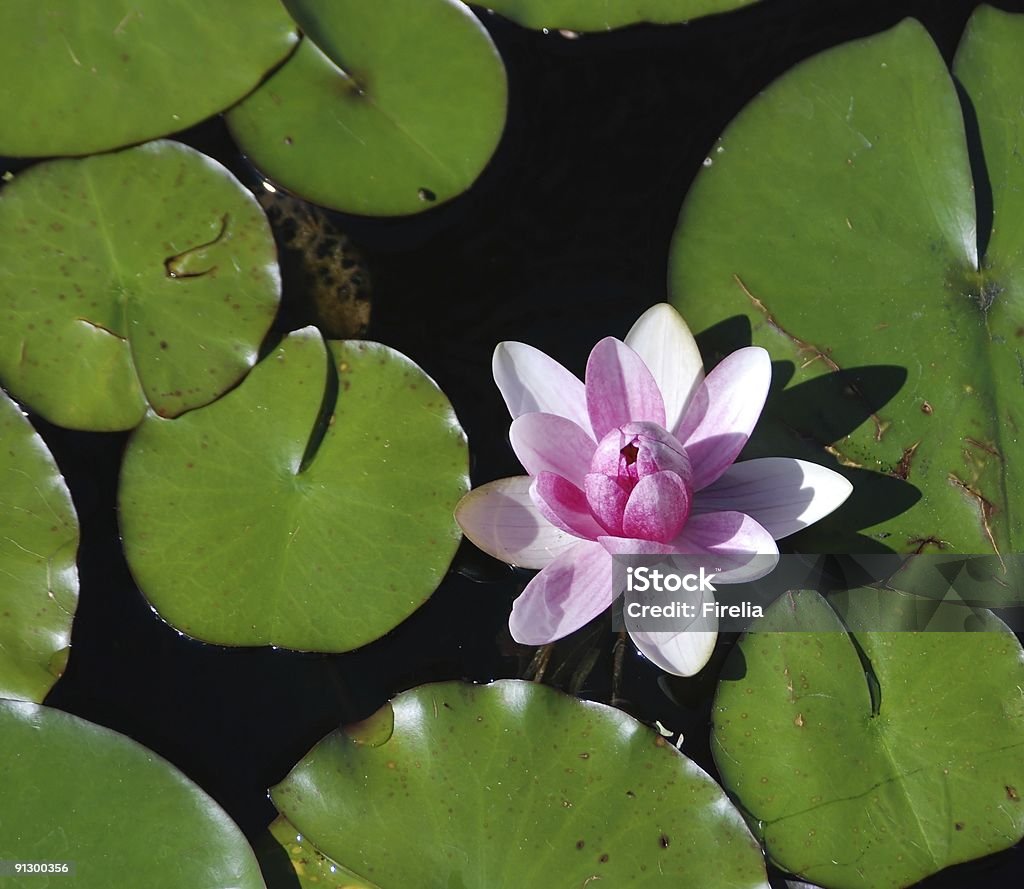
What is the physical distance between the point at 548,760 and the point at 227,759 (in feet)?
3.00

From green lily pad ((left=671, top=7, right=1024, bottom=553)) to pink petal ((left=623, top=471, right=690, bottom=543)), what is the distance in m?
0.50

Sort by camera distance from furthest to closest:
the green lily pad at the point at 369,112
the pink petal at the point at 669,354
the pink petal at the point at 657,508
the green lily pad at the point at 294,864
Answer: the green lily pad at the point at 369,112
the pink petal at the point at 669,354
the green lily pad at the point at 294,864
the pink petal at the point at 657,508

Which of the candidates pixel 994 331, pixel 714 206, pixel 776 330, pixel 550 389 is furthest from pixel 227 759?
pixel 994 331

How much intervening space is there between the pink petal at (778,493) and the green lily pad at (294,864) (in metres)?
1.32

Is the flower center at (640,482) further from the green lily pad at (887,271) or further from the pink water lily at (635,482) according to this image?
the green lily pad at (887,271)

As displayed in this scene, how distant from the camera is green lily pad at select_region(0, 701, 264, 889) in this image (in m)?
1.97

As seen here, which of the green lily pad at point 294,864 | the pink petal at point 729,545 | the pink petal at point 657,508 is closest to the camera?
the pink petal at point 657,508

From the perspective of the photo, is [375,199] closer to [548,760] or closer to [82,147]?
[82,147]

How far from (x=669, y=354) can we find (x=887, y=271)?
0.70 metres

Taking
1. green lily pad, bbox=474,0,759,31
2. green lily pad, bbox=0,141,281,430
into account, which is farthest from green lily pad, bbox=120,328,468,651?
green lily pad, bbox=474,0,759,31

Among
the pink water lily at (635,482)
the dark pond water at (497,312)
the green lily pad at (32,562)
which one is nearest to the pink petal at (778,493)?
the pink water lily at (635,482)

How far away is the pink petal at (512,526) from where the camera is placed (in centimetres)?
210

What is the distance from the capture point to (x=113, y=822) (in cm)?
200

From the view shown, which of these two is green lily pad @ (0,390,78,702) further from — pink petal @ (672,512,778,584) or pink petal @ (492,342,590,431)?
pink petal @ (672,512,778,584)
